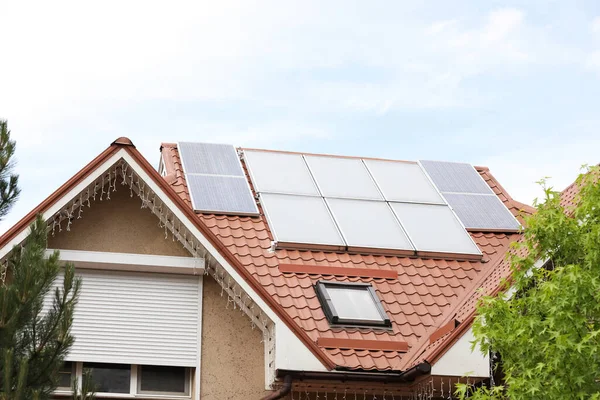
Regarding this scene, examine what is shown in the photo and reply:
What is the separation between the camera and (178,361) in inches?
550

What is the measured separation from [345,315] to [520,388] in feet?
13.0

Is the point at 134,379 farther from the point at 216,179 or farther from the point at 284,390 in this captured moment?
the point at 216,179

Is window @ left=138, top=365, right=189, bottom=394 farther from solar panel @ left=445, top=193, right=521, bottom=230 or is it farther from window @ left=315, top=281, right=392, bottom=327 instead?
solar panel @ left=445, top=193, right=521, bottom=230

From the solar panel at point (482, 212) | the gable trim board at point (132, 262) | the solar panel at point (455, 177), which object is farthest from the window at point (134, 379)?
the solar panel at point (455, 177)

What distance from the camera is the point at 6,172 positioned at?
1188 centimetres

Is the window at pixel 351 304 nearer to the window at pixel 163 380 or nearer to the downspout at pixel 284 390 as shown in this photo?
the downspout at pixel 284 390

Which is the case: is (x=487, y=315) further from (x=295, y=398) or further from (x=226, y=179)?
(x=226, y=179)

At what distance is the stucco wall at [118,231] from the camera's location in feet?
47.6

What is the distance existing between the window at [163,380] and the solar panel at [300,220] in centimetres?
275

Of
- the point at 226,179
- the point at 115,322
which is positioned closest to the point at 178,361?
the point at 115,322

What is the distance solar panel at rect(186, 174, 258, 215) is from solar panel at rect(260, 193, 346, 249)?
12.5 inches

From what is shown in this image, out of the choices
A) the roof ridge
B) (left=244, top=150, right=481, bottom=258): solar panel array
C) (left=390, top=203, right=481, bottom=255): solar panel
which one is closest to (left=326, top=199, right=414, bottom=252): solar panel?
(left=244, top=150, right=481, bottom=258): solar panel array

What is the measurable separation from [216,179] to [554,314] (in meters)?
7.75

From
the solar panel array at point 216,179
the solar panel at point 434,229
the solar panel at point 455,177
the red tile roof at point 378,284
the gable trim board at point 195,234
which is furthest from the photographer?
the solar panel at point 455,177
